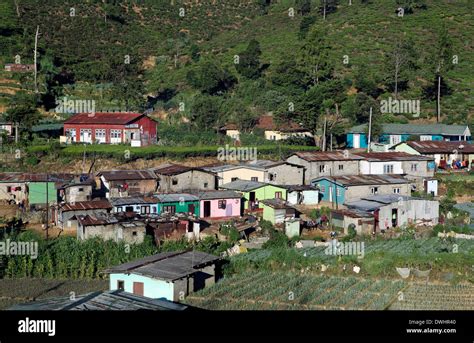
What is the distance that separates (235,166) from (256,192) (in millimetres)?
2806

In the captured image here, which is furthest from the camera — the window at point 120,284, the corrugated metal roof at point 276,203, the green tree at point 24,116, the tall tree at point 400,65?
the tall tree at point 400,65

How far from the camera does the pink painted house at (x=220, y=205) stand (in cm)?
2666

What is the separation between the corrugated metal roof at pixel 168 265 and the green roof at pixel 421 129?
865 inches

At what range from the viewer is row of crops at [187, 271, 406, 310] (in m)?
16.5

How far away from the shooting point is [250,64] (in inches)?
1976

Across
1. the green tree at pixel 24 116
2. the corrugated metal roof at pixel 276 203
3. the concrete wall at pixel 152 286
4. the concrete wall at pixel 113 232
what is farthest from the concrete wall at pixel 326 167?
the concrete wall at pixel 152 286

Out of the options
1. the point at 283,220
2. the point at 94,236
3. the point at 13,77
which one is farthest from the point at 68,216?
the point at 13,77

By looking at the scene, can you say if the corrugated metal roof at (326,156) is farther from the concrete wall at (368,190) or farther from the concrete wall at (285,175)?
the concrete wall at (368,190)

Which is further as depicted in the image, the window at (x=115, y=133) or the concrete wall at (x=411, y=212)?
the window at (x=115, y=133)

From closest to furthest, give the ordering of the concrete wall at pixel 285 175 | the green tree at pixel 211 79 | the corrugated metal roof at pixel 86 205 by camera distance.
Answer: the corrugated metal roof at pixel 86 205 → the concrete wall at pixel 285 175 → the green tree at pixel 211 79

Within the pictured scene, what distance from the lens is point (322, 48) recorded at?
43688 mm

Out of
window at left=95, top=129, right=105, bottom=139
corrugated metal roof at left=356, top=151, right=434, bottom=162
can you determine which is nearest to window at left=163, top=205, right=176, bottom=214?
corrugated metal roof at left=356, top=151, right=434, bottom=162

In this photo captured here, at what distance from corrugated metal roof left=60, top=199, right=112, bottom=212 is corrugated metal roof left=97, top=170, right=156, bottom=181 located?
2.79m

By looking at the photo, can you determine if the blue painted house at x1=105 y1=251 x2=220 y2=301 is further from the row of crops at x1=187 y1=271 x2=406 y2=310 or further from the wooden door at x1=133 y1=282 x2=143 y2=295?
the row of crops at x1=187 y1=271 x2=406 y2=310
